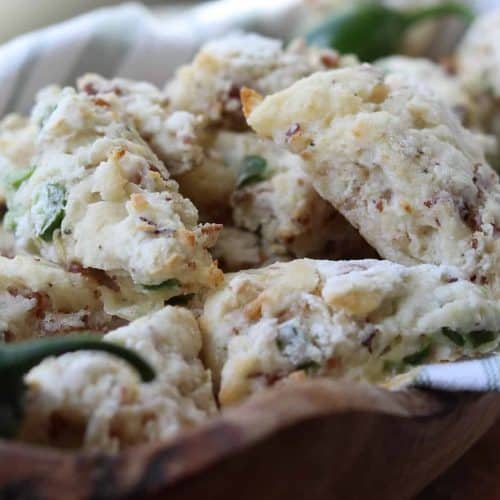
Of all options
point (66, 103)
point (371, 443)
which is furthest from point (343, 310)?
point (66, 103)

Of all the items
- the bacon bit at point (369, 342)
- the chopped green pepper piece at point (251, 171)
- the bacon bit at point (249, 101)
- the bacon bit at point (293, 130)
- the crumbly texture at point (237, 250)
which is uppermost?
the bacon bit at point (249, 101)

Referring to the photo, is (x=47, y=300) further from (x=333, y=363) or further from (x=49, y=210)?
(x=333, y=363)

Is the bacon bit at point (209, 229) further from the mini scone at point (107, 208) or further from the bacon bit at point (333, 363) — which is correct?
the bacon bit at point (333, 363)

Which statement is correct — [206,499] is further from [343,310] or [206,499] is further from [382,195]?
[382,195]

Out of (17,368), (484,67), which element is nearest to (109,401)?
(17,368)

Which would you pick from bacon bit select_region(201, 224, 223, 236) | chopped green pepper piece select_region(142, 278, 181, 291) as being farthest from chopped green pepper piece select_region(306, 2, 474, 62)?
chopped green pepper piece select_region(142, 278, 181, 291)

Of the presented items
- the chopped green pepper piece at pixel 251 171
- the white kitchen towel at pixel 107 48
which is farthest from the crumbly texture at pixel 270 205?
the white kitchen towel at pixel 107 48
